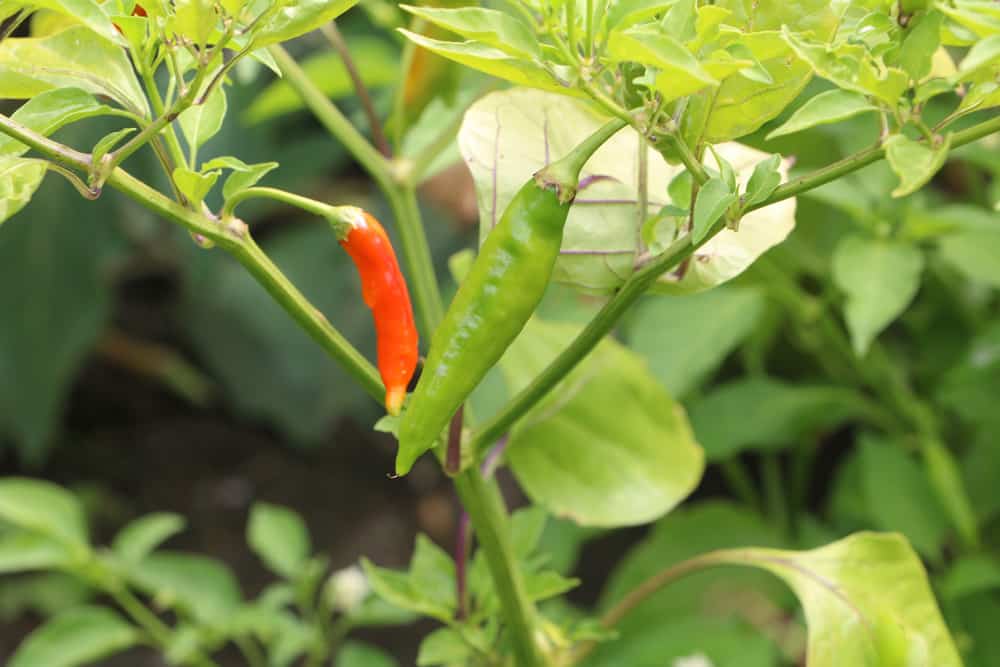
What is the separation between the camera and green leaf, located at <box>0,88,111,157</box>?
433mm

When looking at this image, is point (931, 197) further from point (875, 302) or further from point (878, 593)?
point (878, 593)

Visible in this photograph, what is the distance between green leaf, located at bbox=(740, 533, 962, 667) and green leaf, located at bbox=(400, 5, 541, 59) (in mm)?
355

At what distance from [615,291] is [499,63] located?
0.49ft

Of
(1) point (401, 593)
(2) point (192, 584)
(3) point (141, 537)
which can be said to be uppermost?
(1) point (401, 593)

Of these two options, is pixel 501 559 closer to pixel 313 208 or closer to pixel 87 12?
pixel 313 208

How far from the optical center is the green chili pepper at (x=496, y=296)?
448 mm

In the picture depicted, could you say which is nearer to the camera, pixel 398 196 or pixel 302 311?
pixel 302 311

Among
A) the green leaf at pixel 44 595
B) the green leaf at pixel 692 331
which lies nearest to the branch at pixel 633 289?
the green leaf at pixel 692 331

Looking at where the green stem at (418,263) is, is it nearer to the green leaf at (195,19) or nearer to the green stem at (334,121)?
the green stem at (334,121)

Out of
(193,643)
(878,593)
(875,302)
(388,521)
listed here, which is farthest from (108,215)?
(878,593)

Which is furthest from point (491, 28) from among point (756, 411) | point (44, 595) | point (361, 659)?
point (44, 595)

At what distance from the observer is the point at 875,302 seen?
32.4 inches

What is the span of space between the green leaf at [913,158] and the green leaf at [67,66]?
13.1 inches

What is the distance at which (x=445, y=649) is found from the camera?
24.4 inches
